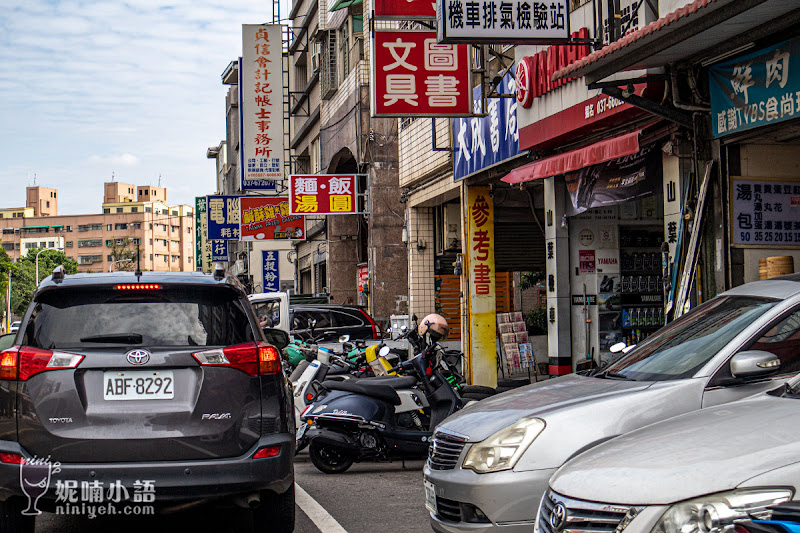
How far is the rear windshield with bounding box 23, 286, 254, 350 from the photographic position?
506 centimetres

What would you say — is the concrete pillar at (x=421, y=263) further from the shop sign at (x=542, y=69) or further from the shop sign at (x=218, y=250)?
the shop sign at (x=218, y=250)

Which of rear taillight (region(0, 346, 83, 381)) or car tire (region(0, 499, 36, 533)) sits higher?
rear taillight (region(0, 346, 83, 381))

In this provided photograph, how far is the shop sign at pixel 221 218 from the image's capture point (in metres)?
35.5

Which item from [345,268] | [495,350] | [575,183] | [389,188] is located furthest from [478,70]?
[345,268]

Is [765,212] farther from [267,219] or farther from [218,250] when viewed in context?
[218,250]

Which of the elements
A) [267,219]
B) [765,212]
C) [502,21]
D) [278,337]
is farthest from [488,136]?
[267,219]

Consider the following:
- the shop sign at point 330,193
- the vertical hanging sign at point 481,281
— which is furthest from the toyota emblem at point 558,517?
the shop sign at point 330,193

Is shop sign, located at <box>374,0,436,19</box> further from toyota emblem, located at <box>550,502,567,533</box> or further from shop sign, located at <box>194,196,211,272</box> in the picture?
shop sign, located at <box>194,196,211,272</box>

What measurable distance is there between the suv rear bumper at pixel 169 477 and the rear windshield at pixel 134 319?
65cm

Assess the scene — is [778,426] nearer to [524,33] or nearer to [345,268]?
[524,33]

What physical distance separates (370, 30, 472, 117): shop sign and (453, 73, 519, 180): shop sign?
2.15ft

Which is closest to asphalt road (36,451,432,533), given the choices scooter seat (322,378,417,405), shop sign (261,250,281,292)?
scooter seat (322,378,417,405)

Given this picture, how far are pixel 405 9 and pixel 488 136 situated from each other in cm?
345

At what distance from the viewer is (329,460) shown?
890 cm
